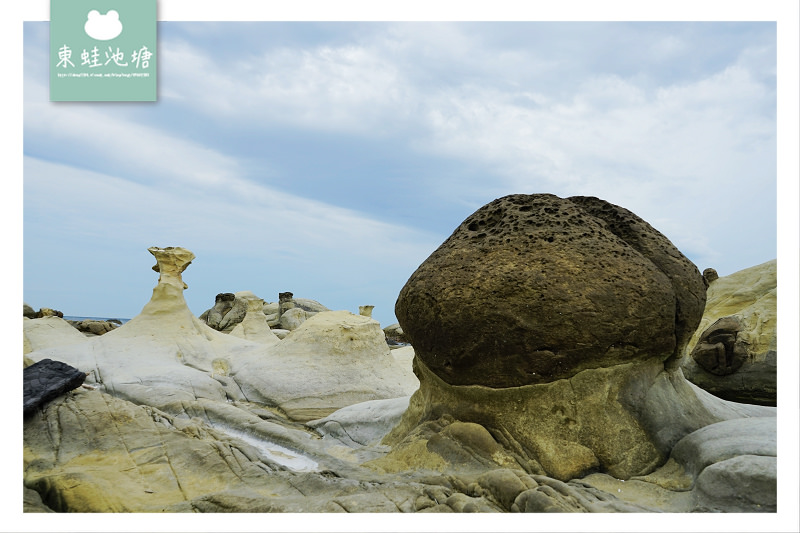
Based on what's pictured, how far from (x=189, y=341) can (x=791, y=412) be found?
9147mm

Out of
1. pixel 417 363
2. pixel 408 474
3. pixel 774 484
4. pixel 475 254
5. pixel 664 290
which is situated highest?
pixel 475 254

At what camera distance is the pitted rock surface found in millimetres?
4199

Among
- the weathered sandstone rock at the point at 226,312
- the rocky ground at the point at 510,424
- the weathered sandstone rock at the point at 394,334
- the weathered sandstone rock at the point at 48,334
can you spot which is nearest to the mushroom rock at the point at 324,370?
the rocky ground at the point at 510,424

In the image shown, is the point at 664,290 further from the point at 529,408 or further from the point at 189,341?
the point at 189,341

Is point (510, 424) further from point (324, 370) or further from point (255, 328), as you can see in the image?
point (255, 328)

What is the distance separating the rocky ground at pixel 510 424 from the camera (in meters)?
3.39

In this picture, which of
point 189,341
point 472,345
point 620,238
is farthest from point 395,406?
point 189,341

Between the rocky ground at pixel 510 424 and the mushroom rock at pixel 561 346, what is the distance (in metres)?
0.01

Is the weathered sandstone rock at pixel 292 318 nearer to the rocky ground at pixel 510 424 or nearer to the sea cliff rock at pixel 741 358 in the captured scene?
the sea cliff rock at pixel 741 358

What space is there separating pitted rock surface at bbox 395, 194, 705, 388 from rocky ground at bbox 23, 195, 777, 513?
0.01 metres

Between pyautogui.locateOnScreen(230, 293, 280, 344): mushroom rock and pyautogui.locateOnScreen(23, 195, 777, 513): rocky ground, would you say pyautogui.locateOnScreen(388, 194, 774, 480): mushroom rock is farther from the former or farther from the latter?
pyautogui.locateOnScreen(230, 293, 280, 344): mushroom rock

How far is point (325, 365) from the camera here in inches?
340

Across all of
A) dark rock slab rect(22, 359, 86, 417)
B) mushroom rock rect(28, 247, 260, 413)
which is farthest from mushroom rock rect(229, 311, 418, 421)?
dark rock slab rect(22, 359, 86, 417)

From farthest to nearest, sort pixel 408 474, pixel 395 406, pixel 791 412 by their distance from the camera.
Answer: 1. pixel 395 406
2. pixel 408 474
3. pixel 791 412
